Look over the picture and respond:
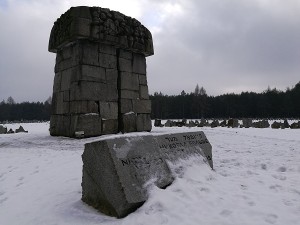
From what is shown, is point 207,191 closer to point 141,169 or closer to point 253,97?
point 141,169

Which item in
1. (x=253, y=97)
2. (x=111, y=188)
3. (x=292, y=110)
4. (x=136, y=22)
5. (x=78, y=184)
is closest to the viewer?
(x=111, y=188)

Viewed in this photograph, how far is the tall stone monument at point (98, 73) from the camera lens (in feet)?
27.1

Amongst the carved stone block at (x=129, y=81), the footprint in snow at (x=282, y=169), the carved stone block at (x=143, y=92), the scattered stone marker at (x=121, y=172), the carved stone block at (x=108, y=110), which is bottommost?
the footprint in snow at (x=282, y=169)

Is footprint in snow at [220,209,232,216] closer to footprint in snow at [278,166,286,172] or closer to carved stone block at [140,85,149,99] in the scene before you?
footprint in snow at [278,166,286,172]

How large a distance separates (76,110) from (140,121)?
2.25 meters

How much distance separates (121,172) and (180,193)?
853mm

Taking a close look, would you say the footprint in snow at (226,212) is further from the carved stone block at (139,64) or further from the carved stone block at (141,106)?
the carved stone block at (139,64)

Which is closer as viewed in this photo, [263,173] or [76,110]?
[263,173]

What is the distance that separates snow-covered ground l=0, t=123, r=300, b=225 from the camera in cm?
340

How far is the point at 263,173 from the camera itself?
525 centimetres

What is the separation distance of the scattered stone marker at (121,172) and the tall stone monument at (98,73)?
4203mm

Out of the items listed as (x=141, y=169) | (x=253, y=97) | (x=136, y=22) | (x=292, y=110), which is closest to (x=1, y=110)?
(x=253, y=97)

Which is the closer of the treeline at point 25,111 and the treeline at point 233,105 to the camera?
the treeline at point 233,105

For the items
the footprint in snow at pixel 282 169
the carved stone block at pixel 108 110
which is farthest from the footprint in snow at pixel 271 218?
the carved stone block at pixel 108 110
